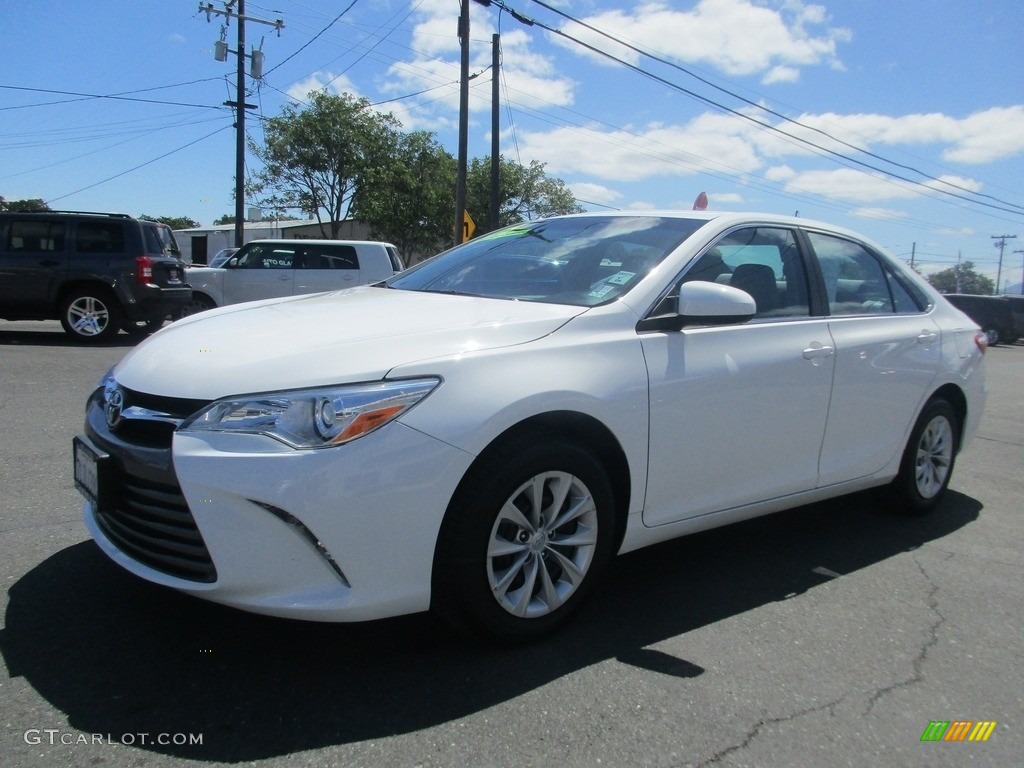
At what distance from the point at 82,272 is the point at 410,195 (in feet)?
91.7

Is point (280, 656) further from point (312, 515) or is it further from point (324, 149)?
point (324, 149)

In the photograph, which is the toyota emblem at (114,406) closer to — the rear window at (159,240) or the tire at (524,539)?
the tire at (524,539)

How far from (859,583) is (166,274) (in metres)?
11.0

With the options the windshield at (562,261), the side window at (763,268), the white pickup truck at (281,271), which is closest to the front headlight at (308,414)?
the windshield at (562,261)

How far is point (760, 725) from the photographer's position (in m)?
2.53

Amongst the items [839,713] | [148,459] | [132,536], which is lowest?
[839,713]

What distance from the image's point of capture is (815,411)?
12.3ft

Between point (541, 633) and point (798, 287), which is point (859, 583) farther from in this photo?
point (541, 633)

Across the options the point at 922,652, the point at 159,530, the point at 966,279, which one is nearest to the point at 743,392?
the point at 922,652

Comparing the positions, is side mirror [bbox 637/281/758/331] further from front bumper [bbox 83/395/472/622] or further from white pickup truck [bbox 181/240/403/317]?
white pickup truck [bbox 181/240/403/317]

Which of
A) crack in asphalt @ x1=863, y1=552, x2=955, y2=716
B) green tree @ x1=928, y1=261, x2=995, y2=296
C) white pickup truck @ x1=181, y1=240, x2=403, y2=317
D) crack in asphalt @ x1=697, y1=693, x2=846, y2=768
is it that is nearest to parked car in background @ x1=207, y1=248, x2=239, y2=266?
white pickup truck @ x1=181, y1=240, x2=403, y2=317

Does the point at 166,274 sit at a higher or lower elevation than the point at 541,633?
higher

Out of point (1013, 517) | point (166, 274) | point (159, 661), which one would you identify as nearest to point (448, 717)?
point (159, 661)

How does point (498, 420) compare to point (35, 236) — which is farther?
point (35, 236)
